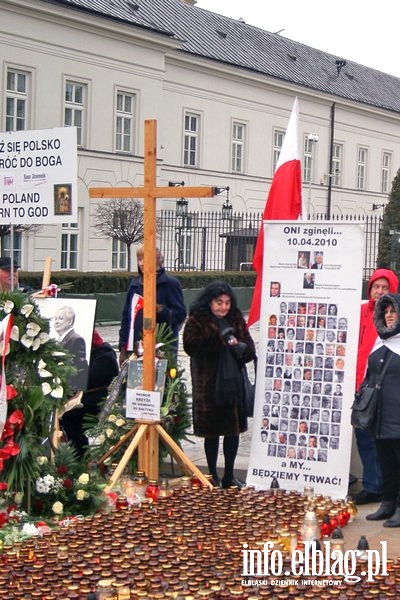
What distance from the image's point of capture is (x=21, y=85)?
31.1 metres

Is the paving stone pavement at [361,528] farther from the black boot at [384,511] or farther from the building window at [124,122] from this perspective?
the building window at [124,122]

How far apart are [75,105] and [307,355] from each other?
26753 millimetres

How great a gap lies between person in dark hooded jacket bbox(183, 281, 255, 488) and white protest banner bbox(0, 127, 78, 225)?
115 cm

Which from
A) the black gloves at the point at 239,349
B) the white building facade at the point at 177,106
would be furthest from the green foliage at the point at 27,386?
the white building facade at the point at 177,106

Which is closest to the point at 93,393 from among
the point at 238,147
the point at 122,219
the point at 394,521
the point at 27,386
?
the point at 27,386

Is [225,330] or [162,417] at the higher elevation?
[225,330]

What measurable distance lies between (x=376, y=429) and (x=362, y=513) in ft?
2.34

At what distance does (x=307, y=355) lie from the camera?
24.3 feet

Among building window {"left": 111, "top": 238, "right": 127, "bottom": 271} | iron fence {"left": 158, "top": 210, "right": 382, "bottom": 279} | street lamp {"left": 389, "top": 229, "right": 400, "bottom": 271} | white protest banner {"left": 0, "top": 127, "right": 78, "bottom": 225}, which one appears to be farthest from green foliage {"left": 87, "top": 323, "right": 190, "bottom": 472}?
building window {"left": 111, "top": 238, "right": 127, "bottom": 271}

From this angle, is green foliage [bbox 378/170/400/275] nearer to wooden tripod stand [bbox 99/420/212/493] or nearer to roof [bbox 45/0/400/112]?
wooden tripod stand [bbox 99/420/212/493]

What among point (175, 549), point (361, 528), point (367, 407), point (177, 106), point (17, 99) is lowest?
point (361, 528)

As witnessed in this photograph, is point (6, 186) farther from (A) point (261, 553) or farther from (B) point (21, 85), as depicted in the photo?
(B) point (21, 85)

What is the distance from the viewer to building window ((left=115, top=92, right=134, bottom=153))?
34875mm

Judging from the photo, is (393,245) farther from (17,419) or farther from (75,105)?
(75,105)
